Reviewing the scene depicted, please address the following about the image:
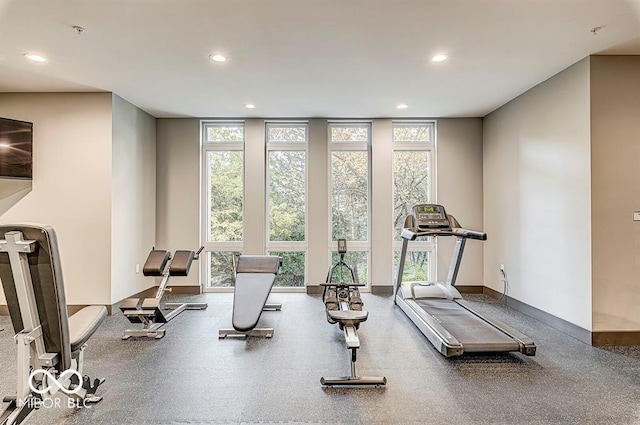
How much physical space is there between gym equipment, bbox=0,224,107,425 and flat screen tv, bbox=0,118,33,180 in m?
3.38

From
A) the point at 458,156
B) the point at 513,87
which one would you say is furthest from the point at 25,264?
the point at 458,156

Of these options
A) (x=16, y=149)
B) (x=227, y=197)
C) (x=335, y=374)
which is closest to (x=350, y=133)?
(x=227, y=197)

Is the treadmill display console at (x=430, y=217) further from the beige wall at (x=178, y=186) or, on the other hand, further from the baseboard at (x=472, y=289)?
the beige wall at (x=178, y=186)

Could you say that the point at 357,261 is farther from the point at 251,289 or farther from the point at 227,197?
the point at 227,197

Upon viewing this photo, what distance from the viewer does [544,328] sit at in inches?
162

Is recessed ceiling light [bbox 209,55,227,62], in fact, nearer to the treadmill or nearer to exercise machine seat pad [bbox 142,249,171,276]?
exercise machine seat pad [bbox 142,249,171,276]

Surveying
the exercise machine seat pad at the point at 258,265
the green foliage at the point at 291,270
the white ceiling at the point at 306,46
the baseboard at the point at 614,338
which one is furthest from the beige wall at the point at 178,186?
the baseboard at the point at 614,338

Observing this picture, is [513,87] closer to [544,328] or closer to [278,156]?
[544,328]

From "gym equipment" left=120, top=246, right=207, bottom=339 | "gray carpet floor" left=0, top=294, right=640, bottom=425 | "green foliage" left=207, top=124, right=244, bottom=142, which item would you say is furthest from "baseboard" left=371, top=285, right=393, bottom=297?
"green foliage" left=207, top=124, right=244, bottom=142

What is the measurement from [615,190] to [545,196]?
77cm

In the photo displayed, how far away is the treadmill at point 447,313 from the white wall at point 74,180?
4.28 metres

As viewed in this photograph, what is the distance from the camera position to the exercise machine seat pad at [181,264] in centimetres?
448

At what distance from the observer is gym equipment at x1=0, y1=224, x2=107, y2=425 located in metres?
1.86

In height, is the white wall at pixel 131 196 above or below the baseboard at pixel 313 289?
above
